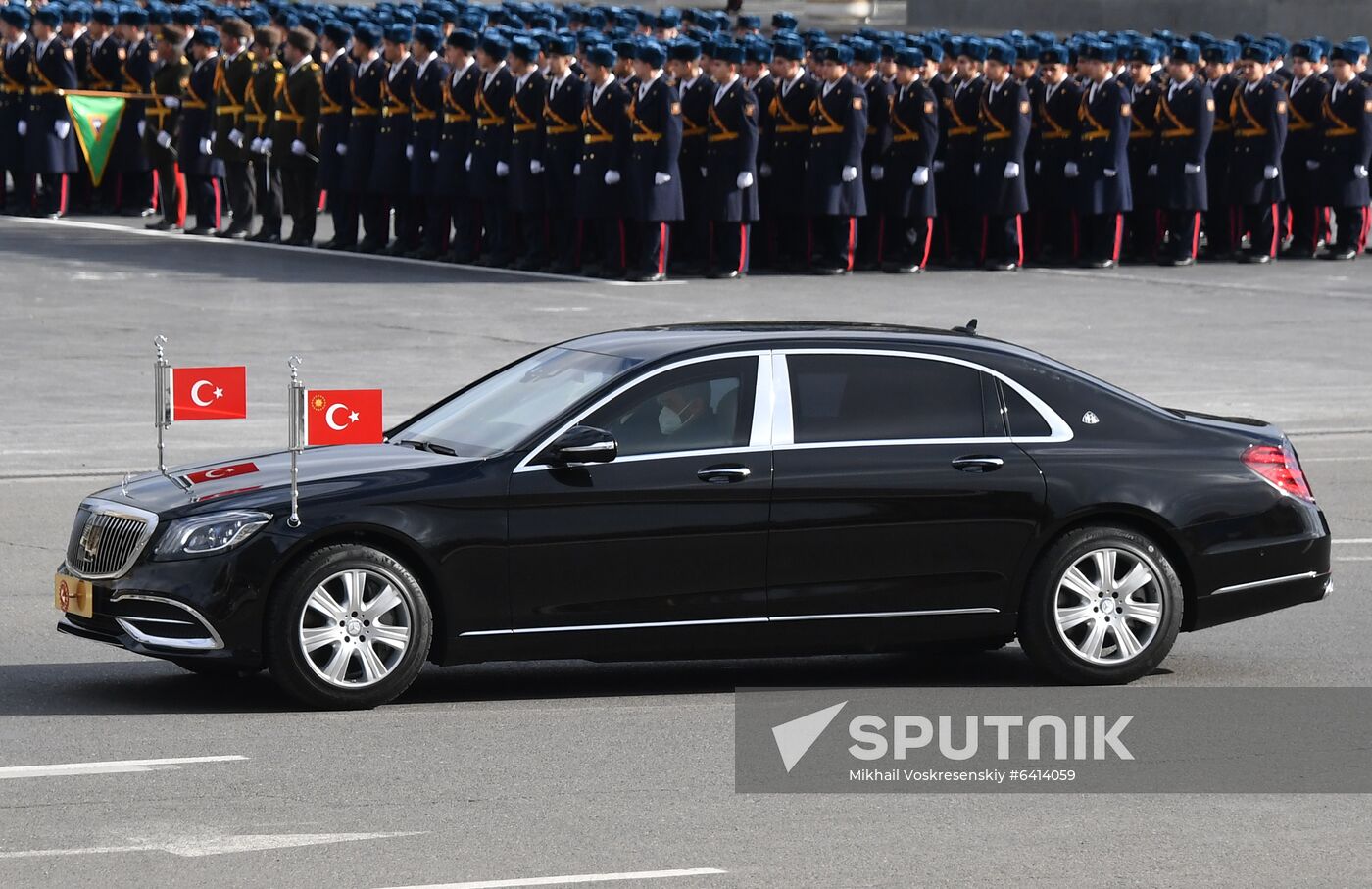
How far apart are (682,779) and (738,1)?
50.6m

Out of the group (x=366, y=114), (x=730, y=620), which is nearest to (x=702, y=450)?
(x=730, y=620)

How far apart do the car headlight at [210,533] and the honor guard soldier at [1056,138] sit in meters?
19.3

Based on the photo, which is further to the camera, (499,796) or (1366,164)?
(1366,164)

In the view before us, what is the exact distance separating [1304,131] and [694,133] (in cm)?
728

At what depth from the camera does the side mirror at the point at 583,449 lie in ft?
29.9

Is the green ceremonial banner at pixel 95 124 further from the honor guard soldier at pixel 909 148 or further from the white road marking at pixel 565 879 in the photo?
the white road marking at pixel 565 879

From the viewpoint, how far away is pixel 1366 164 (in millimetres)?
27891

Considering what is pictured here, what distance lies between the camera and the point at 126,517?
359 inches

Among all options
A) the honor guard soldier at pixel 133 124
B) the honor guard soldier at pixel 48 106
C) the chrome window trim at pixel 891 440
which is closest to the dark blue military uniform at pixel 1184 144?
the honor guard soldier at pixel 133 124

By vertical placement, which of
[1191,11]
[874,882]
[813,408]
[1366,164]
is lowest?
[874,882]

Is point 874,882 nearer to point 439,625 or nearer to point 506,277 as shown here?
point 439,625

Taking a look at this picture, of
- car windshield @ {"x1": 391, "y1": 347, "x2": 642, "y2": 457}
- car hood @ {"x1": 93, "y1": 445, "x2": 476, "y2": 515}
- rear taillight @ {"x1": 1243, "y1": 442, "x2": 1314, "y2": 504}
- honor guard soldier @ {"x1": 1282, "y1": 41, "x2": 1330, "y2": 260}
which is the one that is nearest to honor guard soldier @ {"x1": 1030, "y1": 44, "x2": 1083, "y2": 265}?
honor guard soldier @ {"x1": 1282, "y1": 41, "x2": 1330, "y2": 260}

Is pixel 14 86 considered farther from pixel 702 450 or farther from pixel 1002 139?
pixel 702 450

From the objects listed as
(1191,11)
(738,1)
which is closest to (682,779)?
(1191,11)
